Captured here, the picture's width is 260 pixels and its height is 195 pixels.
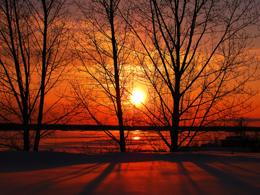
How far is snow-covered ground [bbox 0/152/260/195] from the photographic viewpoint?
4.37m

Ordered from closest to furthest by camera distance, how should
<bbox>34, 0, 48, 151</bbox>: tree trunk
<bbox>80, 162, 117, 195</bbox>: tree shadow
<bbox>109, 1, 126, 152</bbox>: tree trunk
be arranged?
<bbox>80, 162, 117, 195</bbox>: tree shadow
<bbox>109, 1, 126, 152</bbox>: tree trunk
<bbox>34, 0, 48, 151</bbox>: tree trunk

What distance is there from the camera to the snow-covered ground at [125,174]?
4.37 meters

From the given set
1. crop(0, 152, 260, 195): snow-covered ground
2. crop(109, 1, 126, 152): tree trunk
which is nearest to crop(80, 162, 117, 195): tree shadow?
crop(0, 152, 260, 195): snow-covered ground

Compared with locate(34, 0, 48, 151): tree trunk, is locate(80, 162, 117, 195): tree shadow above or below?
below

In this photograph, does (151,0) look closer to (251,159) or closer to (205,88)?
(205,88)

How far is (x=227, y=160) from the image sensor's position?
282 inches

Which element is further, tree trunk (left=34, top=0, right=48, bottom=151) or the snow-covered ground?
tree trunk (left=34, top=0, right=48, bottom=151)

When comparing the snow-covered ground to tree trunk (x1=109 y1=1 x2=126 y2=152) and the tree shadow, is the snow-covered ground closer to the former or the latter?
the tree shadow

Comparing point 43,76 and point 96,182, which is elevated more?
point 43,76

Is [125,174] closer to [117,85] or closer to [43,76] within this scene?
[117,85]

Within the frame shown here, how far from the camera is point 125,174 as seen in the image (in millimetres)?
5367

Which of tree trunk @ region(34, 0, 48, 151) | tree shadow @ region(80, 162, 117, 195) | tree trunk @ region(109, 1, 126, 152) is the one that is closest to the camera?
tree shadow @ region(80, 162, 117, 195)

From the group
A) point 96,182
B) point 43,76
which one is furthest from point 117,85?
point 96,182

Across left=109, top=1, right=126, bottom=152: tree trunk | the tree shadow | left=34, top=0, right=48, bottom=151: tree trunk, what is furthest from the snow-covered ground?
left=34, top=0, right=48, bottom=151: tree trunk
